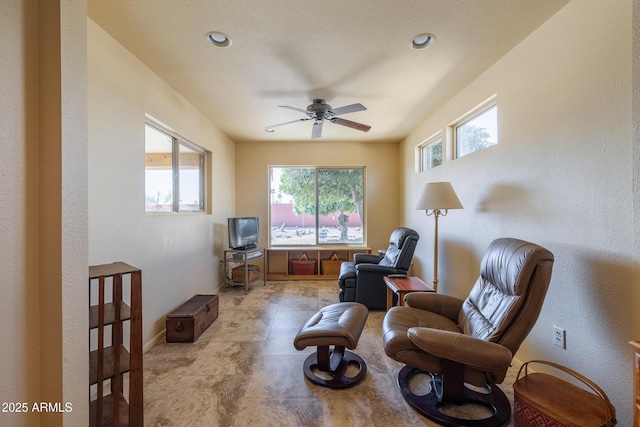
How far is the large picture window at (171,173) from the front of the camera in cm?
249

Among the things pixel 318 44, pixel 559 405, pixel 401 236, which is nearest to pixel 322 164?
pixel 401 236

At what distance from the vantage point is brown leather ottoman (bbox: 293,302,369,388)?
68.8 inches

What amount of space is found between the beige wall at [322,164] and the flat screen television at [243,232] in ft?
1.57

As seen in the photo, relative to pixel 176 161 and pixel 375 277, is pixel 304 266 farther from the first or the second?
pixel 176 161

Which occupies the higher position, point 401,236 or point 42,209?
point 42,209

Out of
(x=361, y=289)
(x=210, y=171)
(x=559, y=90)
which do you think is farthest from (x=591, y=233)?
(x=210, y=171)

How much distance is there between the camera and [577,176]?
1548 millimetres

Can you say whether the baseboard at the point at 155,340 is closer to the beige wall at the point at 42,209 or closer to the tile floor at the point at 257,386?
the tile floor at the point at 257,386

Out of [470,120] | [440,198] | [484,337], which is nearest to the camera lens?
[484,337]

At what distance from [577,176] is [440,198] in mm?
1066

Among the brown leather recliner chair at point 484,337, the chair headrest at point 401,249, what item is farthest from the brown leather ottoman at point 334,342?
the chair headrest at point 401,249

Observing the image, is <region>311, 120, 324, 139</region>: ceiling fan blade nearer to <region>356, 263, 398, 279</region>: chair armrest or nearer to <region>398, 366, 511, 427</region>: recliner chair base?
<region>356, 263, 398, 279</region>: chair armrest

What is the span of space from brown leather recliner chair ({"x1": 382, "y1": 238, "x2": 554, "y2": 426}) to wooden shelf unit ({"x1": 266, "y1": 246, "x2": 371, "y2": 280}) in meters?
2.87

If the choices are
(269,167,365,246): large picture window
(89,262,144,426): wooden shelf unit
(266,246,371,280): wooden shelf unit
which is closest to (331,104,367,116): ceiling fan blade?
(89,262,144,426): wooden shelf unit
